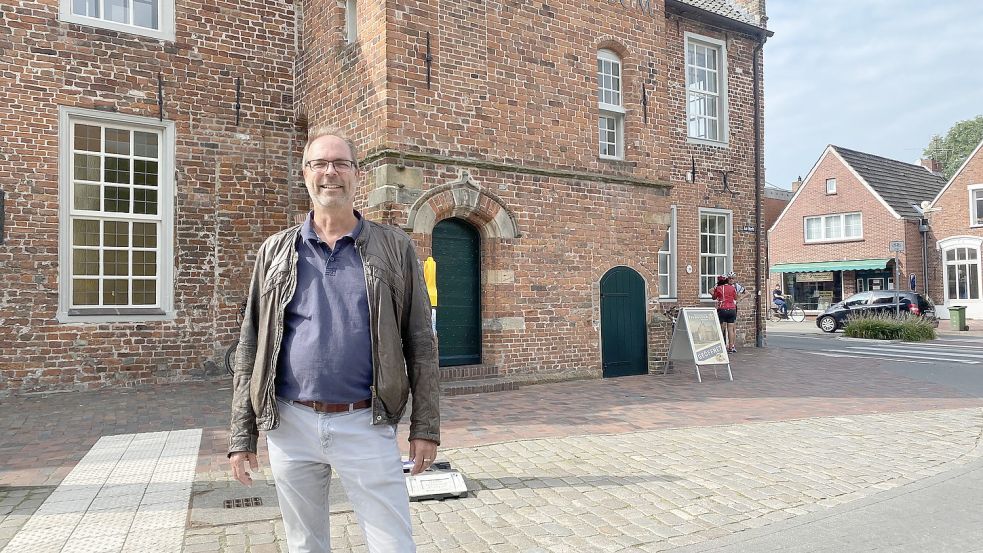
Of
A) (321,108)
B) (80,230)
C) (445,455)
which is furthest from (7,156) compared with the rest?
(445,455)

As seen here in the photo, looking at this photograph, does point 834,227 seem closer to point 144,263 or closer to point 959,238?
point 959,238

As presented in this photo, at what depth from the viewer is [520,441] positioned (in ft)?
21.1

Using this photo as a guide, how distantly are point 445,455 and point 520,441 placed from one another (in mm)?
880

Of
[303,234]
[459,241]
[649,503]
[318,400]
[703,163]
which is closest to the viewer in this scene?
[318,400]

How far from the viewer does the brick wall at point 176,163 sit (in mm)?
9359

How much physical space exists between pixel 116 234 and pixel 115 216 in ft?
0.88

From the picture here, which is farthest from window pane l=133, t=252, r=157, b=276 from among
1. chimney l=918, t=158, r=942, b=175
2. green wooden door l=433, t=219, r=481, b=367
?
chimney l=918, t=158, r=942, b=175

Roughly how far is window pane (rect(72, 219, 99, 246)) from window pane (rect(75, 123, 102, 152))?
1.06 meters

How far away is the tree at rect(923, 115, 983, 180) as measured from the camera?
173 ft

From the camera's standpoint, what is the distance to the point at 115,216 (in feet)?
33.0

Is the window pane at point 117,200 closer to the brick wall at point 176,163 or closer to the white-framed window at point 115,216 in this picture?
the white-framed window at point 115,216

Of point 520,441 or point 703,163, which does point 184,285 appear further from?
point 703,163

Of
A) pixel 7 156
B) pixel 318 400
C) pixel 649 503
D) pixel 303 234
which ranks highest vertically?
pixel 7 156

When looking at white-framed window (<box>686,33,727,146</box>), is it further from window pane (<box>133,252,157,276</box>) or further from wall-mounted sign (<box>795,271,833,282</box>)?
wall-mounted sign (<box>795,271,833,282</box>)
